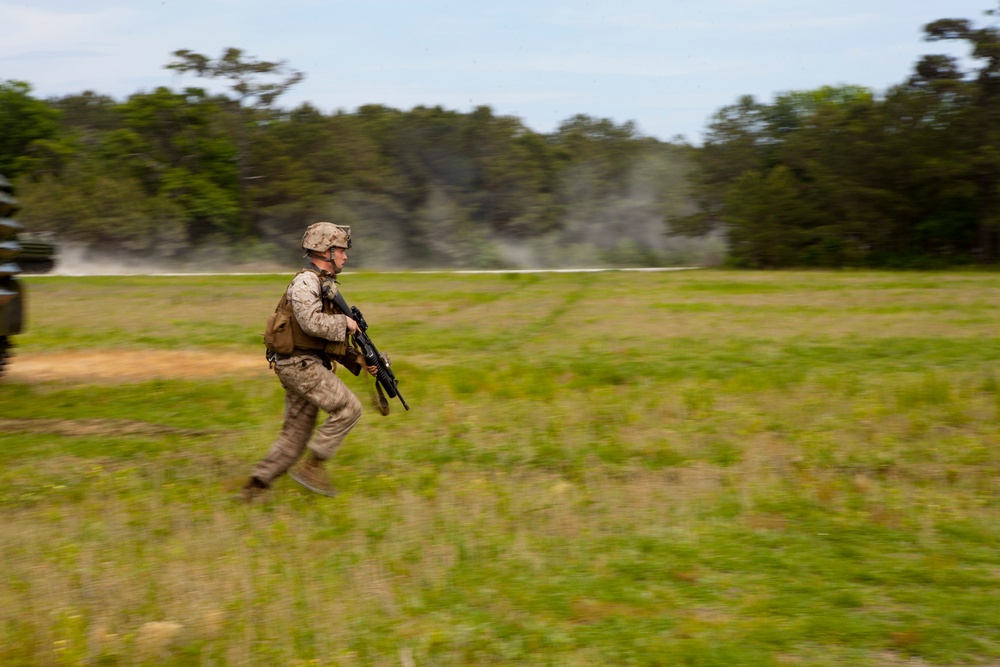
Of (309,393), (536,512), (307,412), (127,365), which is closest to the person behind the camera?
(536,512)

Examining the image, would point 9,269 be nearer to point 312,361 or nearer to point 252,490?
point 252,490

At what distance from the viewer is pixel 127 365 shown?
49.2 ft

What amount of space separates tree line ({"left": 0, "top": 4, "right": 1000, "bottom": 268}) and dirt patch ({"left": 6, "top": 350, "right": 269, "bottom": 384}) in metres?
24.3

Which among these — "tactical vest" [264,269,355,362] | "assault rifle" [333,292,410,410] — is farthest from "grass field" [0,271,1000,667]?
"tactical vest" [264,269,355,362]

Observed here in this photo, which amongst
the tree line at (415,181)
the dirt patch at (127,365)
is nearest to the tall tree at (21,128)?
the tree line at (415,181)

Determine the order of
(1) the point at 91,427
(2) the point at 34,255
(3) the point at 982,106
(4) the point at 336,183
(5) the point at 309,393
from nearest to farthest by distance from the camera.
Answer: (5) the point at 309,393 < (1) the point at 91,427 < (2) the point at 34,255 < (3) the point at 982,106 < (4) the point at 336,183

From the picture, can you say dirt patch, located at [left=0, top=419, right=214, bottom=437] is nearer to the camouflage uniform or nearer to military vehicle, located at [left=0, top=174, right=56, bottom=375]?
military vehicle, located at [left=0, top=174, right=56, bottom=375]

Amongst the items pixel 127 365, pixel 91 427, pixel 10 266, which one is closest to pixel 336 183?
pixel 127 365

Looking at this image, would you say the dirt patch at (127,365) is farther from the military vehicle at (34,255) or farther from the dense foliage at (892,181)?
the dense foliage at (892,181)

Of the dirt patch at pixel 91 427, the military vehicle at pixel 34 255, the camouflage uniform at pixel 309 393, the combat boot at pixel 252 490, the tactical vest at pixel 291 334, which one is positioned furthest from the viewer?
the military vehicle at pixel 34 255

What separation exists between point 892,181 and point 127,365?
25704 mm

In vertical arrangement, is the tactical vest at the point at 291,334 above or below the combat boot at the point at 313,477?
above

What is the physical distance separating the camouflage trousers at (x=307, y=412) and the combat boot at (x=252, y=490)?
5cm

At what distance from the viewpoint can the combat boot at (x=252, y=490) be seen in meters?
7.61
